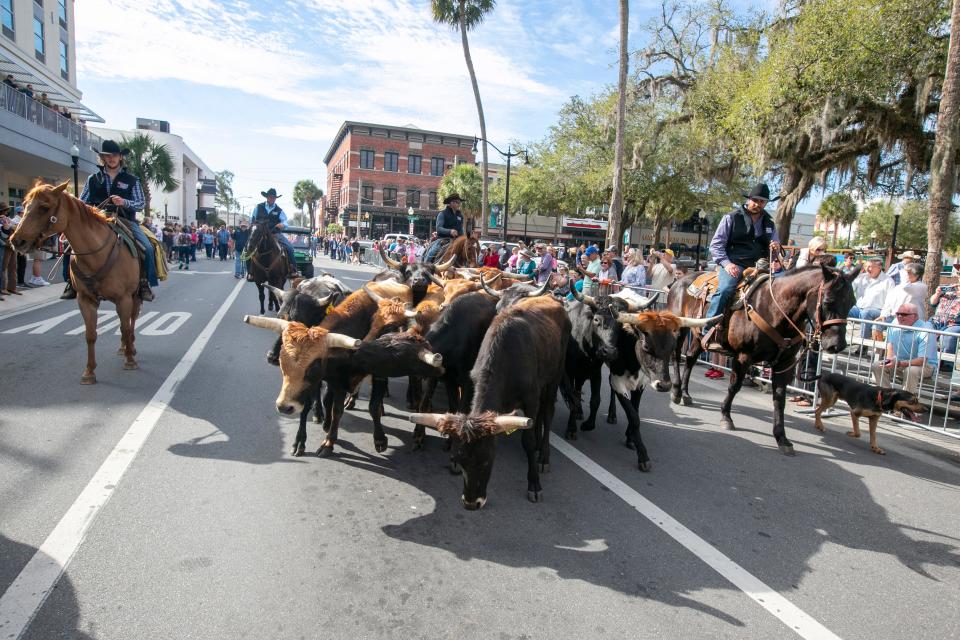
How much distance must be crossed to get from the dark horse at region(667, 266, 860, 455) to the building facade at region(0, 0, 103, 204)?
66.6 feet

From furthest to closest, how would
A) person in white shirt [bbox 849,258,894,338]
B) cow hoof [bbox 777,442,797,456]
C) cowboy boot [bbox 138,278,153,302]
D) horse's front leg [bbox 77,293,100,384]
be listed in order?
person in white shirt [bbox 849,258,894,338], cowboy boot [bbox 138,278,153,302], horse's front leg [bbox 77,293,100,384], cow hoof [bbox 777,442,797,456]

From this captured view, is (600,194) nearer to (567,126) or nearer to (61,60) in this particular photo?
(567,126)

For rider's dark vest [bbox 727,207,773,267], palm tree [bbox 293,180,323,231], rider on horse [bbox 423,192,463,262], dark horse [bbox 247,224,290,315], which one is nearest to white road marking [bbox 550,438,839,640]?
rider's dark vest [bbox 727,207,773,267]

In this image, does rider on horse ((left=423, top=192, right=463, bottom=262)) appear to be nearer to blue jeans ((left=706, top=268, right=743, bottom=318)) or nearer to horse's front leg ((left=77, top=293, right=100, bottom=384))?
blue jeans ((left=706, top=268, right=743, bottom=318))

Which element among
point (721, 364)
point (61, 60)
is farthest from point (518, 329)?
point (61, 60)

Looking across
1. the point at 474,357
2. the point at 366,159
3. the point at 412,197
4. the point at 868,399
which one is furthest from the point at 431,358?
the point at 366,159

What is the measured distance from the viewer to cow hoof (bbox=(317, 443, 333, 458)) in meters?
4.95

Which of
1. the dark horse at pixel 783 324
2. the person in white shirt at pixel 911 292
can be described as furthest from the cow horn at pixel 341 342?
the person in white shirt at pixel 911 292

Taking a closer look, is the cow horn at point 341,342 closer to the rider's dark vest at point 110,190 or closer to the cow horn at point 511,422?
the cow horn at point 511,422

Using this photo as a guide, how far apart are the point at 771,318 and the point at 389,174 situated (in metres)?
66.3

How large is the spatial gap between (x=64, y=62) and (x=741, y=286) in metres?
44.7

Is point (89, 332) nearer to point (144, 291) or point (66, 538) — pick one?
point (144, 291)

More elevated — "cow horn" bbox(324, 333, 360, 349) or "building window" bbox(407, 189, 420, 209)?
"building window" bbox(407, 189, 420, 209)

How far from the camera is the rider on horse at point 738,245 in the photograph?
6.85 m
